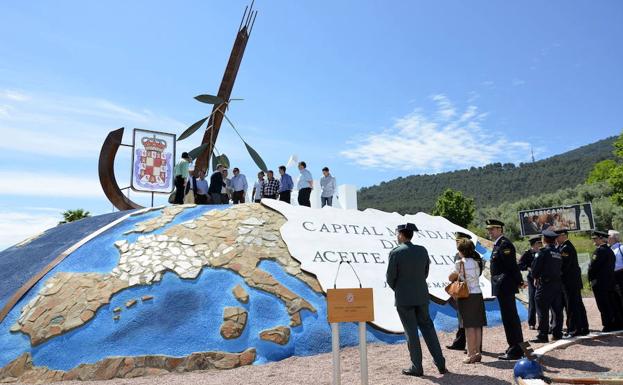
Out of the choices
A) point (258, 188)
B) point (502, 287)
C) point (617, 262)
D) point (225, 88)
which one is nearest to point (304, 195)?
Result: point (258, 188)

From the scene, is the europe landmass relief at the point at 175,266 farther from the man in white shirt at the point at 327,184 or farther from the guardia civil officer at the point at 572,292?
Result: the guardia civil officer at the point at 572,292

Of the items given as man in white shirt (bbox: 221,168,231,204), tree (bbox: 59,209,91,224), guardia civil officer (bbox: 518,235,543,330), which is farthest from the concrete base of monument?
tree (bbox: 59,209,91,224)

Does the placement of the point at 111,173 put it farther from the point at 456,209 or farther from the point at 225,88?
the point at 456,209

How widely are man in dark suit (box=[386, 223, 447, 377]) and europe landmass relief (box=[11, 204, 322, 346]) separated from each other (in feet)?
7.43

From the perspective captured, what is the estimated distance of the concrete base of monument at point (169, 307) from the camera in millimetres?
6457

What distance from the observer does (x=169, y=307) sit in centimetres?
703

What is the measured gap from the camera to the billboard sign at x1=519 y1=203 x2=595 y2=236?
30578 millimetres

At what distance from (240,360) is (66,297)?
9.67 feet

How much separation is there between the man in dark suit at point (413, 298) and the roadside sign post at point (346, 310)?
0.80 meters

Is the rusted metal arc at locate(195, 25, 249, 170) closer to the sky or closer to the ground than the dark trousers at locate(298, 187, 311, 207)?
closer to the sky

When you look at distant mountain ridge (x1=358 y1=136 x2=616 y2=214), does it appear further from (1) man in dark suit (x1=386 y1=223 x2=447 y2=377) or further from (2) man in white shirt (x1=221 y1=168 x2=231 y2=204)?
(1) man in dark suit (x1=386 y1=223 x2=447 y2=377)

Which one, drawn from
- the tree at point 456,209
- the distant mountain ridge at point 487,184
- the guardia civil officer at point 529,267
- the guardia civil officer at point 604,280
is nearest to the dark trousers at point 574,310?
the guardia civil officer at point 604,280

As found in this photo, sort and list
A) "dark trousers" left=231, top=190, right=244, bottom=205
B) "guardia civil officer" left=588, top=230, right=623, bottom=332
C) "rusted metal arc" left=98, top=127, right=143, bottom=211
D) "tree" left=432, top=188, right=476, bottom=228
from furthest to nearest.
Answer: "tree" left=432, top=188, right=476, bottom=228 → "rusted metal arc" left=98, top=127, right=143, bottom=211 → "dark trousers" left=231, top=190, right=244, bottom=205 → "guardia civil officer" left=588, top=230, right=623, bottom=332

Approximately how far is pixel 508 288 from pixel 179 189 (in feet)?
25.7
